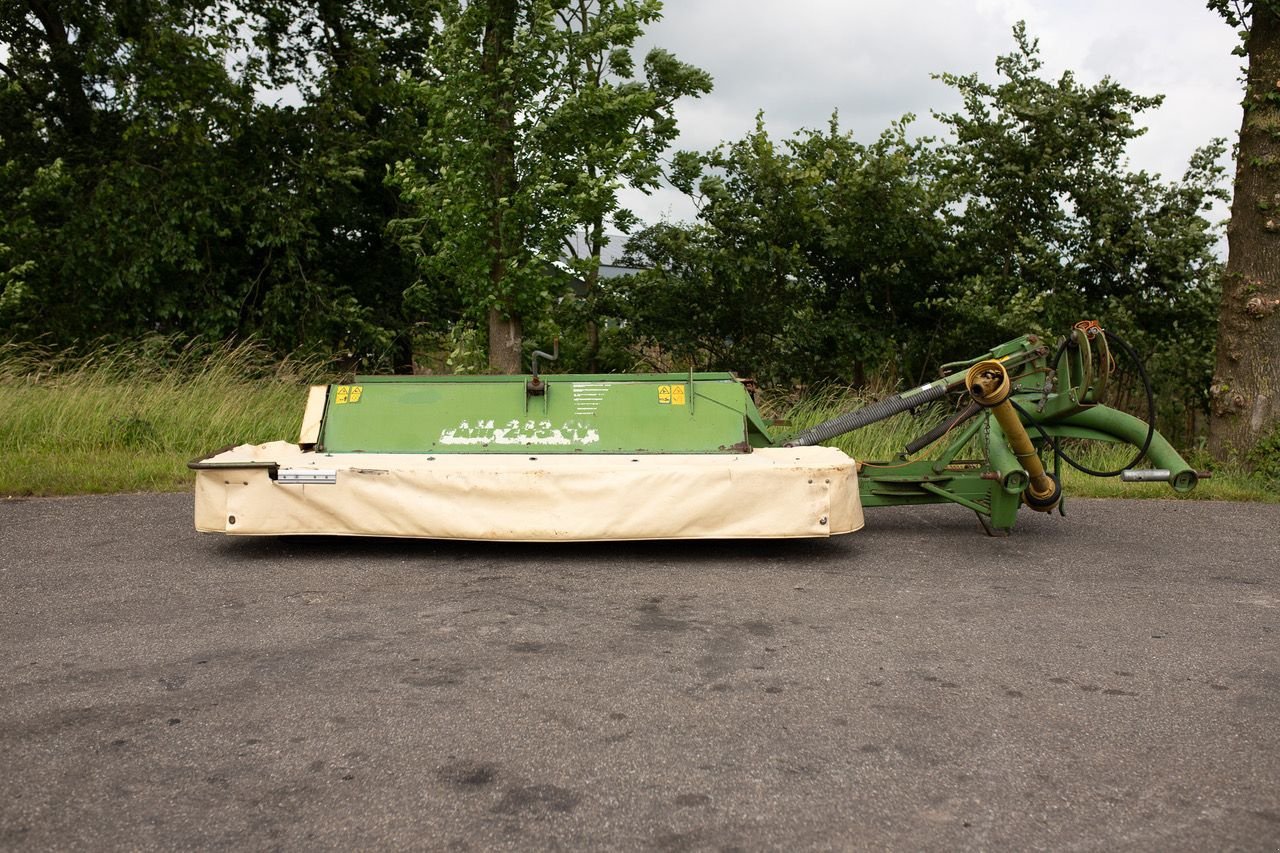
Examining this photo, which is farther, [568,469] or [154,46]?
[154,46]

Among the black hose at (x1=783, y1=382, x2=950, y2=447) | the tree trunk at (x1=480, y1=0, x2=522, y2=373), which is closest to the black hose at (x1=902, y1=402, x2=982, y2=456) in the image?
the black hose at (x1=783, y1=382, x2=950, y2=447)

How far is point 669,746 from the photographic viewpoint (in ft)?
10.6

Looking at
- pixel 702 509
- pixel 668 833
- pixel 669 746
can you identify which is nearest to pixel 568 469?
pixel 702 509

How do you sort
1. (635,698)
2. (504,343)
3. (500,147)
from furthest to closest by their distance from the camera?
(504,343), (500,147), (635,698)

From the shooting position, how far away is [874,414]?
21.4ft

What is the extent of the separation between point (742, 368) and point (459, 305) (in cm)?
411

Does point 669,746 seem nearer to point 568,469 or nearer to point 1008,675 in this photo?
point 1008,675

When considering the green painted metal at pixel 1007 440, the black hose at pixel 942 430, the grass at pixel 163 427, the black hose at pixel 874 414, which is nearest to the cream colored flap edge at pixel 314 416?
the grass at pixel 163 427

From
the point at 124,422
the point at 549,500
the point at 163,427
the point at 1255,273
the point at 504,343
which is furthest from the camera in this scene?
the point at 504,343

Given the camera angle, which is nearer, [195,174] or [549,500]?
[549,500]

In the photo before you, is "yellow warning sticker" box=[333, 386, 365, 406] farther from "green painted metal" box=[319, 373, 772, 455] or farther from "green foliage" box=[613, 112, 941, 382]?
"green foliage" box=[613, 112, 941, 382]

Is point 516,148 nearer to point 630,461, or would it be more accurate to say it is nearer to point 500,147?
point 500,147

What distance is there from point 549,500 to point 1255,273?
22.9 feet

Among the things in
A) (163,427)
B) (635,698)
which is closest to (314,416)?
(635,698)
